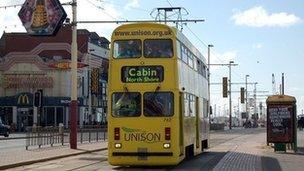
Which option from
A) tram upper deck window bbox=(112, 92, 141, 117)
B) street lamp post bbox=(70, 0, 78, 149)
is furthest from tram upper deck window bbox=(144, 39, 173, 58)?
street lamp post bbox=(70, 0, 78, 149)

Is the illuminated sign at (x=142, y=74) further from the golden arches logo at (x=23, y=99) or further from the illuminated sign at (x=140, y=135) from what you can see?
the golden arches logo at (x=23, y=99)

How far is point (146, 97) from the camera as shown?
68.1 ft

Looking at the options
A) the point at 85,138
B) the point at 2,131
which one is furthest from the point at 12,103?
the point at 85,138

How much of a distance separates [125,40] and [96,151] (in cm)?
1228

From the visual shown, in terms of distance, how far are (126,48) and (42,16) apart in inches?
544

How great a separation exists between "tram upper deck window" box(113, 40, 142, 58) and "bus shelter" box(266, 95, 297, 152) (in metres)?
12.7

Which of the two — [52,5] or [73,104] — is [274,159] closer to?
[73,104]

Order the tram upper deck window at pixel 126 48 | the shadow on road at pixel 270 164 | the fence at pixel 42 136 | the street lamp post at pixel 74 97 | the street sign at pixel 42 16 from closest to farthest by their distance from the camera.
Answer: the tram upper deck window at pixel 126 48 < the shadow on road at pixel 270 164 < the street lamp post at pixel 74 97 < the street sign at pixel 42 16 < the fence at pixel 42 136

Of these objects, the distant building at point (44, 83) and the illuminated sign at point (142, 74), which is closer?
the illuminated sign at point (142, 74)

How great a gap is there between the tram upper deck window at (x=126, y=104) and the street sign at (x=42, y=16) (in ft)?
44.6

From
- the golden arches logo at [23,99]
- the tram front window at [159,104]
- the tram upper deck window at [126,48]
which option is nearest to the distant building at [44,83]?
the golden arches logo at [23,99]

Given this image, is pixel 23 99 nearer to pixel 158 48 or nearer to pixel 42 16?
pixel 42 16

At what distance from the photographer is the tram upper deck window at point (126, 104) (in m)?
20.8

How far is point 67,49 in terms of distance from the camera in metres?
83.4
